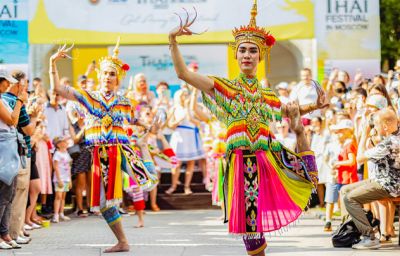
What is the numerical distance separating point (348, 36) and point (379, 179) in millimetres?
8753

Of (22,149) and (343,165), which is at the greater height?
(22,149)

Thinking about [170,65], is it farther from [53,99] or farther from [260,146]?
[260,146]

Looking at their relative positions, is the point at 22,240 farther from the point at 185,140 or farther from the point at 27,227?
the point at 185,140

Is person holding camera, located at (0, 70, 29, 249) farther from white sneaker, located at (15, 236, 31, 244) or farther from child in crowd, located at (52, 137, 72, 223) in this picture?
child in crowd, located at (52, 137, 72, 223)

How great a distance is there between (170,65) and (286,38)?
9.92 ft

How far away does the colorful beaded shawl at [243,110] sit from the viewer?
7.13 metres

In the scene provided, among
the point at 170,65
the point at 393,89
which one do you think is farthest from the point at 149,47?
the point at 393,89

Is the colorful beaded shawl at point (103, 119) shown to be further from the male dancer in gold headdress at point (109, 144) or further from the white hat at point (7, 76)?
the white hat at point (7, 76)

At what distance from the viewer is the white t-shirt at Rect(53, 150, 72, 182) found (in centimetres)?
1349

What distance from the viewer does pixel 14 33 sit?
17.5 meters

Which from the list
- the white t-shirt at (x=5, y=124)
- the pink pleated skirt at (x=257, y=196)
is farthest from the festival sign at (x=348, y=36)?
→ the pink pleated skirt at (x=257, y=196)

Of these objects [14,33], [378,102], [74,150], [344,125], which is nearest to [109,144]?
[378,102]

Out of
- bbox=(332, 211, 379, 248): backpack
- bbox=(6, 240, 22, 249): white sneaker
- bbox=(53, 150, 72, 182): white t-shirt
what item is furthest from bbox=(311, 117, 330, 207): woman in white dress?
bbox=(6, 240, 22, 249): white sneaker

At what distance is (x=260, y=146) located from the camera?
23.6 ft
